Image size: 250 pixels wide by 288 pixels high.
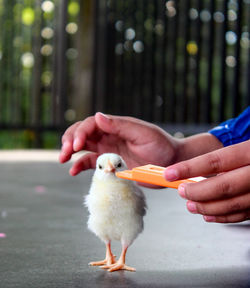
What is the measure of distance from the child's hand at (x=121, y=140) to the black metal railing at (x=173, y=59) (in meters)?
2.03

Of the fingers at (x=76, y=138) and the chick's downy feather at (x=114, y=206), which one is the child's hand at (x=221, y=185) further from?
the fingers at (x=76, y=138)

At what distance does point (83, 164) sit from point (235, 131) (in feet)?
1.48

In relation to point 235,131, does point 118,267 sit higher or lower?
lower

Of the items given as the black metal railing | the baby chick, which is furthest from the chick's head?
the black metal railing

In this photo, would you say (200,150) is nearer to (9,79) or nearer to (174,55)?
(174,55)

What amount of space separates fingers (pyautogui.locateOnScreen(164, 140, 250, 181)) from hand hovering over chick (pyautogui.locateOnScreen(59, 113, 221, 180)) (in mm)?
239

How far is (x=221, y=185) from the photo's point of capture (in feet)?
2.29

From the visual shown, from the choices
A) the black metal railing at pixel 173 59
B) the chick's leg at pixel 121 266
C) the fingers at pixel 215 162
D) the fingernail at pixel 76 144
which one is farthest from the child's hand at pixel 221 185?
the black metal railing at pixel 173 59

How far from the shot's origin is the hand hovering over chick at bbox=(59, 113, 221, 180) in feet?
2.94

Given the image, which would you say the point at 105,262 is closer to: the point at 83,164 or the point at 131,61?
the point at 83,164

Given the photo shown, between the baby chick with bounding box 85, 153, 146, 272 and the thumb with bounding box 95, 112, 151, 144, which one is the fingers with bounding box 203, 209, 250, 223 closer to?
the baby chick with bounding box 85, 153, 146, 272

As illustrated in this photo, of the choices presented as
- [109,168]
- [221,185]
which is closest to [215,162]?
[221,185]

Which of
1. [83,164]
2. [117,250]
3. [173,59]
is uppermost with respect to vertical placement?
[173,59]

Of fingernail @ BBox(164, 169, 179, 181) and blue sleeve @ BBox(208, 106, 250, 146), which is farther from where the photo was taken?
blue sleeve @ BBox(208, 106, 250, 146)
